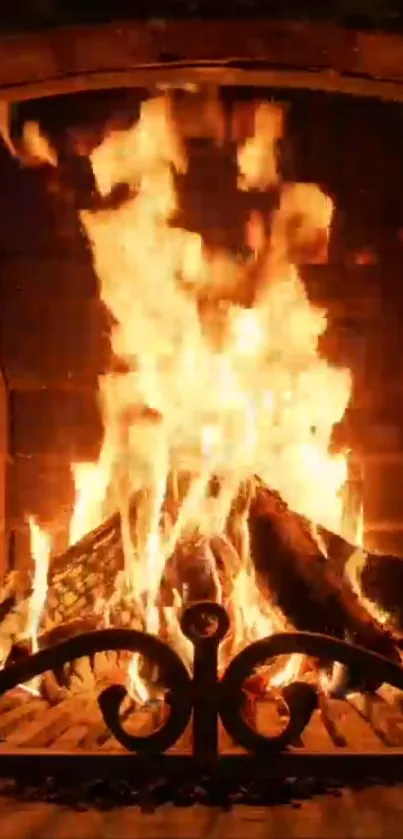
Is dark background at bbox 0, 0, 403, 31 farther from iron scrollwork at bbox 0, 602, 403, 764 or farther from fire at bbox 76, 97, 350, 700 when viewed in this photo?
iron scrollwork at bbox 0, 602, 403, 764

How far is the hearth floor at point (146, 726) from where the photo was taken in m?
1.28

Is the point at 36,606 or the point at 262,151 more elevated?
the point at 262,151

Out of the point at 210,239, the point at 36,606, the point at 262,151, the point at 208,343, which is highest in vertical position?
the point at 262,151

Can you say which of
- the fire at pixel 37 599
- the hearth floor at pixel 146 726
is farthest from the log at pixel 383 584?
the fire at pixel 37 599

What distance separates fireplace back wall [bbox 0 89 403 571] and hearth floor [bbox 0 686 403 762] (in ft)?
1.02

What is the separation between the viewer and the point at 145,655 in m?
1.14

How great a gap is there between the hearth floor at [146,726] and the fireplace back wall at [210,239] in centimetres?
31

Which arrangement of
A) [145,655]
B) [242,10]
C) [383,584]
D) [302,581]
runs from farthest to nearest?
[383,584] < [302,581] < [242,10] < [145,655]

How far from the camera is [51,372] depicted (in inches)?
72.3

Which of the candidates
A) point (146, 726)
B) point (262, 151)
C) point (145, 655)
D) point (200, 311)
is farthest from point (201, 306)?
point (145, 655)

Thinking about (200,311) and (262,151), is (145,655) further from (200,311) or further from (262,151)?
(262,151)

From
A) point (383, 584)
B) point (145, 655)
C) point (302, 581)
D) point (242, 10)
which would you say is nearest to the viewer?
point (145, 655)

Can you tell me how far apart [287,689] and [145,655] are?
0.45 feet

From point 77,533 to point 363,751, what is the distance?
730 mm
